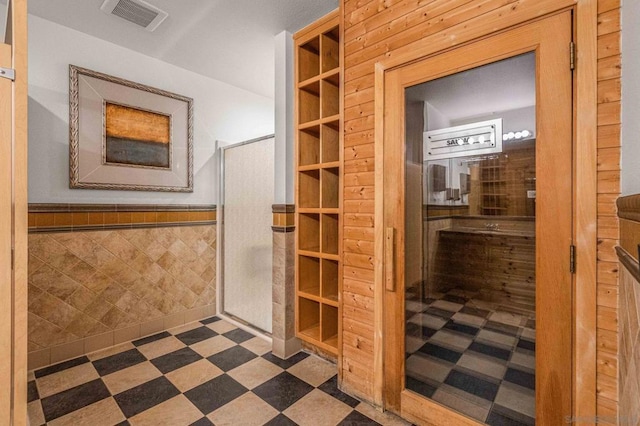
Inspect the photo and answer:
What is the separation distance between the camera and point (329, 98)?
2.29m

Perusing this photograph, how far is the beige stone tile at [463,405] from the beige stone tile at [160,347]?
2.05m

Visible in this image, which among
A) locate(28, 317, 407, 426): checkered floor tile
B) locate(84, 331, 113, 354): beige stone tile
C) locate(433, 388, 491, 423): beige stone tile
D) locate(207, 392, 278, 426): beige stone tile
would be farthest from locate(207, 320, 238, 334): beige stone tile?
locate(433, 388, 491, 423): beige stone tile

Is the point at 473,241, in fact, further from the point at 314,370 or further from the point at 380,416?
the point at 314,370

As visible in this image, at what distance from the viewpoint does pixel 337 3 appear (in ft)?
6.79

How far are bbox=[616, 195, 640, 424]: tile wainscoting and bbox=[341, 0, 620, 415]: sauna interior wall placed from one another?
3.5 inches

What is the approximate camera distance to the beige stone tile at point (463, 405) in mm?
1396

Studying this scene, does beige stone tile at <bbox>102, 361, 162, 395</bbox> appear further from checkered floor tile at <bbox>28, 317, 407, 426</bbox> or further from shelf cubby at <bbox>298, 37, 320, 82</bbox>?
shelf cubby at <bbox>298, 37, 320, 82</bbox>

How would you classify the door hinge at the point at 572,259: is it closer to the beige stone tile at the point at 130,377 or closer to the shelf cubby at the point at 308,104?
the shelf cubby at the point at 308,104

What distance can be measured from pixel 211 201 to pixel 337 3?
2.19 m

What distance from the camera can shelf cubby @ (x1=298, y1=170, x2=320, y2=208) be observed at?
2.35 meters

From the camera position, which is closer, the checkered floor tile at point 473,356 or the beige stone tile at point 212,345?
the checkered floor tile at point 473,356

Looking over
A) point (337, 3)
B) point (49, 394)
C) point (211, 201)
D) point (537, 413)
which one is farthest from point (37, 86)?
point (537, 413)

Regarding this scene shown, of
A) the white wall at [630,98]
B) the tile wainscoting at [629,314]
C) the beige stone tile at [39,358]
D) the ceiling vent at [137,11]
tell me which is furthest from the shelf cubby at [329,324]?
the ceiling vent at [137,11]

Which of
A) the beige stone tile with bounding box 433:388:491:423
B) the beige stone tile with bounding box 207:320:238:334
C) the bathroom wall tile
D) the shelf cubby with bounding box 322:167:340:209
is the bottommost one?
the beige stone tile with bounding box 207:320:238:334
